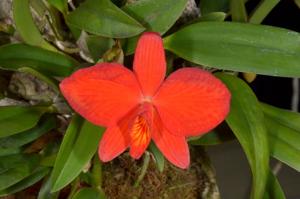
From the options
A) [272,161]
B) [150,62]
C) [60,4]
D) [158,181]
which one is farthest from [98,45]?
[272,161]

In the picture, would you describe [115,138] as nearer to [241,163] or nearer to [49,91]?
[49,91]

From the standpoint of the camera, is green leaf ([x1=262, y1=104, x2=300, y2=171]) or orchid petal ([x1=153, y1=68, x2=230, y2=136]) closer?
Result: orchid petal ([x1=153, y1=68, x2=230, y2=136])

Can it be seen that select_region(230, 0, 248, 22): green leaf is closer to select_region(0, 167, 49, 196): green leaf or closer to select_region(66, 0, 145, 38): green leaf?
select_region(66, 0, 145, 38): green leaf

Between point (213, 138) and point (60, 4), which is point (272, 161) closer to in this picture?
point (213, 138)

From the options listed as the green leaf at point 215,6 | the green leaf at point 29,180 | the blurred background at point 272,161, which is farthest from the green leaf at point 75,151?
the blurred background at point 272,161

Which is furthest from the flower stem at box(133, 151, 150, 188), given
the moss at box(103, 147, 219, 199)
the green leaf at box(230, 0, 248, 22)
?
the green leaf at box(230, 0, 248, 22)

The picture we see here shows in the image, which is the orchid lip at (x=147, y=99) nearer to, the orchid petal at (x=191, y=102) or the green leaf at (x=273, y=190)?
the orchid petal at (x=191, y=102)

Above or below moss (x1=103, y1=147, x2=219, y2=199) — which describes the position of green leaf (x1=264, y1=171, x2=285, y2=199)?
above

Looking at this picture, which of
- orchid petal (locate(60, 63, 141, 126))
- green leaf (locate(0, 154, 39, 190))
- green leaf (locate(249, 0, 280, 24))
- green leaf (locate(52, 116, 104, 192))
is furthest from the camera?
green leaf (locate(249, 0, 280, 24))
